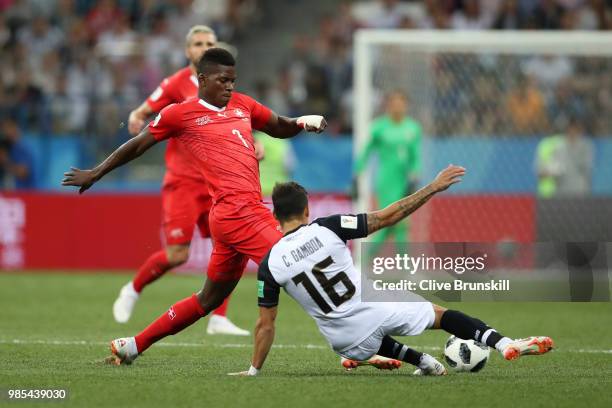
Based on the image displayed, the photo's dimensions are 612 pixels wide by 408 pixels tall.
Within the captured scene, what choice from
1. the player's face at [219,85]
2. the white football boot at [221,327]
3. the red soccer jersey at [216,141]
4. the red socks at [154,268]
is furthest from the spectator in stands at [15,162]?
the player's face at [219,85]

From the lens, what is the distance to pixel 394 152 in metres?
16.0

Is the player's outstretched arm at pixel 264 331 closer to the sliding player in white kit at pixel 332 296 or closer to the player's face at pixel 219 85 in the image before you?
the sliding player in white kit at pixel 332 296

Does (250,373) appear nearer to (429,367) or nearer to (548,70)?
(429,367)

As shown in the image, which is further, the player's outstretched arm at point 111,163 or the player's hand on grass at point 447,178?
the player's outstretched arm at point 111,163

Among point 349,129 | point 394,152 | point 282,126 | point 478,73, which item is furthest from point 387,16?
point 282,126

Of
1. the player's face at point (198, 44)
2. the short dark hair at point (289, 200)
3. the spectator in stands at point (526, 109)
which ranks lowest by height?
the short dark hair at point (289, 200)

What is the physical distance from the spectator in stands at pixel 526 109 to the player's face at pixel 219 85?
1070 cm

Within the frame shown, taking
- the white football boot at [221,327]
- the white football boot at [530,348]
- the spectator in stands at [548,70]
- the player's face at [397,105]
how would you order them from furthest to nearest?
the spectator in stands at [548,70] → the player's face at [397,105] → the white football boot at [221,327] → the white football boot at [530,348]

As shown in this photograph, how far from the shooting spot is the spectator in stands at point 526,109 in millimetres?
18547

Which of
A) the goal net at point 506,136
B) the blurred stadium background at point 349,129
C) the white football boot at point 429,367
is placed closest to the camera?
the white football boot at point 429,367

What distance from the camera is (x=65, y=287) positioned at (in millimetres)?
16219

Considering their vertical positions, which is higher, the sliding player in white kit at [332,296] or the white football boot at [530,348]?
the sliding player in white kit at [332,296]

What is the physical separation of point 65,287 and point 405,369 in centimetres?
871

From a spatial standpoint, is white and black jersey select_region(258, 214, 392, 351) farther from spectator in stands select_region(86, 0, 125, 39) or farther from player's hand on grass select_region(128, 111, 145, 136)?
spectator in stands select_region(86, 0, 125, 39)
